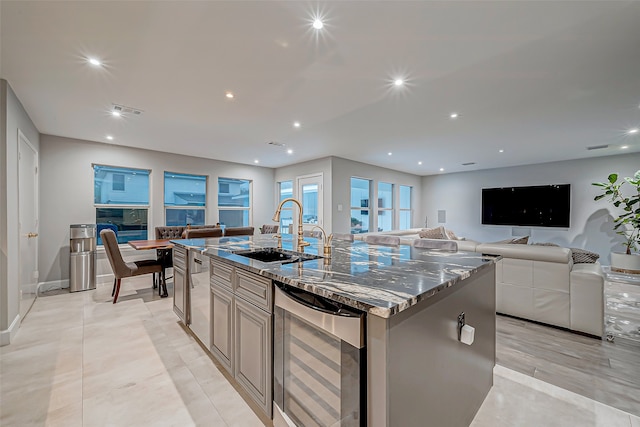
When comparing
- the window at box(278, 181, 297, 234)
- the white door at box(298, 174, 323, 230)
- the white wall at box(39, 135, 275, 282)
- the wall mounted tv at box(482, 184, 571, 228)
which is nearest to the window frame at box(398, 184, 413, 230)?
the wall mounted tv at box(482, 184, 571, 228)

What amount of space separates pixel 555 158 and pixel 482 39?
600 centimetres

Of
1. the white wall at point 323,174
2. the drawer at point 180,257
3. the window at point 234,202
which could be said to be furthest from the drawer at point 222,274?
the window at point 234,202

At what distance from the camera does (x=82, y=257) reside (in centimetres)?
426

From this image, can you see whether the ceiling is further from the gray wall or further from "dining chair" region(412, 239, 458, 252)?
"dining chair" region(412, 239, 458, 252)

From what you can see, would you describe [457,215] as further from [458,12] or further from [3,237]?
[3,237]

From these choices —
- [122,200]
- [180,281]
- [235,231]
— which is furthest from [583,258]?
[122,200]

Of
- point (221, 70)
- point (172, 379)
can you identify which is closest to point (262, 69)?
point (221, 70)

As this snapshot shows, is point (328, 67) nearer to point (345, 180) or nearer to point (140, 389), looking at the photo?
point (140, 389)

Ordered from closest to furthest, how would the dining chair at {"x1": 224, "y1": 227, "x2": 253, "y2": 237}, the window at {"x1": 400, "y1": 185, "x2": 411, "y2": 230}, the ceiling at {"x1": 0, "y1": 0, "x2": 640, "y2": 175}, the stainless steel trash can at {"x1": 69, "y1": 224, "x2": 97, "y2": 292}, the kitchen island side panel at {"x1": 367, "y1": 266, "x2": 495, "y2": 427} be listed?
the kitchen island side panel at {"x1": 367, "y1": 266, "x2": 495, "y2": 427} < the ceiling at {"x1": 0, "y1": 0, "x2": 640, "y2": 175} < the stainless steel trash can at {"x1": 69, "y1": 224, "x2": 97, "y2": 292} < the dining chair at {"x1": 224, "y1": 227, "x2": 253, "y2": 237} < the window at {"x1": 400, "y1": 185, "x2": 411, "y2": 230}

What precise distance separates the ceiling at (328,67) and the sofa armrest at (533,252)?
173 cm

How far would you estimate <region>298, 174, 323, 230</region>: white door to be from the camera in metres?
6.30

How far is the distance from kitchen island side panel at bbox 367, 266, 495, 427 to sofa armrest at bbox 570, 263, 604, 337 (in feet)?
5.49

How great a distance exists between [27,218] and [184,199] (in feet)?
9.14

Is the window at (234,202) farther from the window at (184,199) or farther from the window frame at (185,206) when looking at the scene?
→ the window at (184,199)
